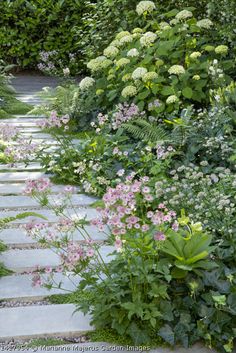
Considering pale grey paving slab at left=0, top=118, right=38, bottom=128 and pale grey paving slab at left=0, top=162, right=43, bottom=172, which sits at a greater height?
pale grey paving slab at left=0, top=162, right=43, bottom=172

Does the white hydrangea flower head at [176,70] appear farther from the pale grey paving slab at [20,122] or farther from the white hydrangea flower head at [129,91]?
the pale grey paving slab at [20,122]

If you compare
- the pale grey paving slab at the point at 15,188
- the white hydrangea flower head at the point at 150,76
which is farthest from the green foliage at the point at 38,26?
the pale grey paving slab at the point at 15,188

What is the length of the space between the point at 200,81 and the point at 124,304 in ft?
11.0

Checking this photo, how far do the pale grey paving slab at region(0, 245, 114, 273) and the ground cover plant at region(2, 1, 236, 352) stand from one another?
7cm

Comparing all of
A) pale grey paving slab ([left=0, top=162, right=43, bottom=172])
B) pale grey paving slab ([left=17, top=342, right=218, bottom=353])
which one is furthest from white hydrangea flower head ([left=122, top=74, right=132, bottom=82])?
pale grey paving slab ([left=17, top=342, right=218, bottom=353])

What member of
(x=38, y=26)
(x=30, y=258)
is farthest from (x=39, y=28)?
(x=30, y=258)

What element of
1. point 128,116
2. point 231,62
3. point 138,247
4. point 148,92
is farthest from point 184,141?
point 138,247

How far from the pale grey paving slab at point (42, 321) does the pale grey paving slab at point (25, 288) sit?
11 centimetres

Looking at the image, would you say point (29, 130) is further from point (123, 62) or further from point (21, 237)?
point (21, 237)

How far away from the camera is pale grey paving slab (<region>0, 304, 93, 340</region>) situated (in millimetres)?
2834

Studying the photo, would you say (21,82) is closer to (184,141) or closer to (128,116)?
(128,116)

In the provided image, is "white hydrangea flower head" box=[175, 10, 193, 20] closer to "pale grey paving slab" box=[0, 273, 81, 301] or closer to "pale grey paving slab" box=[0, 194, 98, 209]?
"pale grey paving slab" box=[0, 194, 98, 209]

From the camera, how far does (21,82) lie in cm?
1034

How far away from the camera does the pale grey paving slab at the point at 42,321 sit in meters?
2.83
